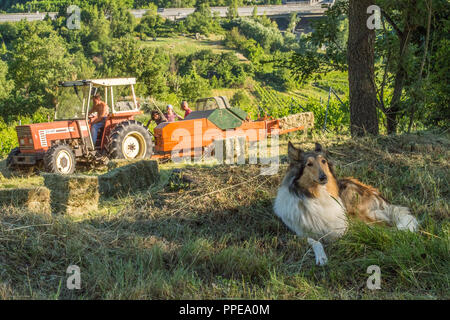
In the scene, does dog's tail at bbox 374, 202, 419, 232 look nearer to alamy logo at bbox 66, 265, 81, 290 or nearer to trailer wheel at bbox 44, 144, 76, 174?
alamy logo at bbox 66, 265, 81, 290

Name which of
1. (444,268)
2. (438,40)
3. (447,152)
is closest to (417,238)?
(444,268)

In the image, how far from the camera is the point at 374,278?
398 centimetres

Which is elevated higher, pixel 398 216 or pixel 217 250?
pixel 398 216

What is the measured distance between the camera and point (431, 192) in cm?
607

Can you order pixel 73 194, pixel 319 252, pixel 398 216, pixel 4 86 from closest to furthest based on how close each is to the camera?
pixel 319 252 → pixel 398 216 → pixel 73 194 → pixel 4 86

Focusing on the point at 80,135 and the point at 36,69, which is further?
the point at 36,69

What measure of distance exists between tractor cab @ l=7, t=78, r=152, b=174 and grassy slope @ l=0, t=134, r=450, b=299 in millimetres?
4304

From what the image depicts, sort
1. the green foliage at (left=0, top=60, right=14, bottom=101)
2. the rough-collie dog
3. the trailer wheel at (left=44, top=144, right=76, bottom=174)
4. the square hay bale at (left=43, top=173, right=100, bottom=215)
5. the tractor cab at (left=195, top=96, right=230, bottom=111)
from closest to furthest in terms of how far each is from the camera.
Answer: the rough-collie dog < the square hay bale at (left=43, top=173, right=100, bottom=215) < the trailer wheel at (left=44, top=144, right=76, bottom=174) < the tractor cab at (left=195, top=96, right=230, bottom=111) < the green foliage at (left=0, top=60, right=14, bottom=101)

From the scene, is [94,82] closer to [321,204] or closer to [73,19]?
[73,19]

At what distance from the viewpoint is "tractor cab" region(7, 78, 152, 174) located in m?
10.4

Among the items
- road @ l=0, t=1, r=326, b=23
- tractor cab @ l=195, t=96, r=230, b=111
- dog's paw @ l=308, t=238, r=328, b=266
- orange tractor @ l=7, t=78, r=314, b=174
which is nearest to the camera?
dog's paw @ l=308, t=238, r=328, b=266

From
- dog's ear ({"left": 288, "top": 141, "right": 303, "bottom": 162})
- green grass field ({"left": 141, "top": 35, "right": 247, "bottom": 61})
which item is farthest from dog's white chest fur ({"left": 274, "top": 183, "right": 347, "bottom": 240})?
green grass field ({"left": 141, "top": 35, "right": 247, "bottom": 61})

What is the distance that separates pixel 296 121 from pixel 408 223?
8798 millimetres

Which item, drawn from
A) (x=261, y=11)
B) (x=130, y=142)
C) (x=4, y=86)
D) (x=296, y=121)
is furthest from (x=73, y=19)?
(x=261, y=11)
